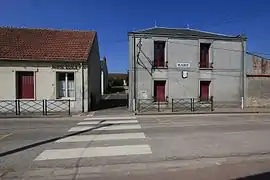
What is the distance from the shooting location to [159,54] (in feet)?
76.3

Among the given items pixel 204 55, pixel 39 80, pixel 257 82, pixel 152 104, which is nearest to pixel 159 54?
pixel 204 55

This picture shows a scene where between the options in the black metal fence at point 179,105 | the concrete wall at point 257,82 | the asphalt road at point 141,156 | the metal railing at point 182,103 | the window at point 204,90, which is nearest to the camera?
the asphalt road at point 141,156

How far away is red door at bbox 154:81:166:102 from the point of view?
2309 cm

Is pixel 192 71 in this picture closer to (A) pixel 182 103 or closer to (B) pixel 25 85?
(A) pixel 182 103

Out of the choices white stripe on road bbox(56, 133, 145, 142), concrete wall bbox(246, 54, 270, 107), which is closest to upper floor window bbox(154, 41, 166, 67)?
concrete wall bbox(246, 54, 270, 107)

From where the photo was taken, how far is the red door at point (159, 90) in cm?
2309

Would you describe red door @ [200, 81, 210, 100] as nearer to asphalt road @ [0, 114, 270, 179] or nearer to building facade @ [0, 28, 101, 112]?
building facade @ [0, 28, 101, 112]

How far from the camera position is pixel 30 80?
66.7 ft

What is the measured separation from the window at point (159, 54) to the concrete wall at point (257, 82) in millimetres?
7521

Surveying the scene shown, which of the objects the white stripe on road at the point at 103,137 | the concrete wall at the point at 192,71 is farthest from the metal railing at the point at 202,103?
the white stripe on road at the point at 103,137

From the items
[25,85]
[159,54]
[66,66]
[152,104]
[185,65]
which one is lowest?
[152,104]

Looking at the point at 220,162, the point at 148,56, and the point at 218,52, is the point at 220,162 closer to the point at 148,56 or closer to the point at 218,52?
the point at 148,56

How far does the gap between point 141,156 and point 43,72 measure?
14.9 meters

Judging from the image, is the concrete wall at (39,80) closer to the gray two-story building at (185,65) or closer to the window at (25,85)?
the window at (25,85)
